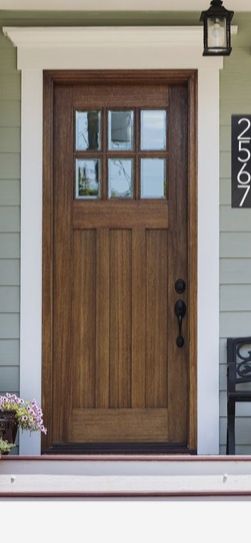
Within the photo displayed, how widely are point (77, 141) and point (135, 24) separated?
26.1 inches

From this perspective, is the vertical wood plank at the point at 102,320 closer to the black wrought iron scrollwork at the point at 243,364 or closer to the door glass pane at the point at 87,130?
the door glass pane at the point at 87,130

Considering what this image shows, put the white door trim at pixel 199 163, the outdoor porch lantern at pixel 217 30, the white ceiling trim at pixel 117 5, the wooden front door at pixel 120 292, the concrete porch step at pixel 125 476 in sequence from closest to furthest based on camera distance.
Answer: the concrete porch step at pixel 125 476 < the outdoor porch lantern at pixel 217 30 < the white ceiling trim at pixel 117 5 < the white door trim at pixel 199 163 < the wooden front door at pixel 120 292

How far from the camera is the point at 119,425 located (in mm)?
4789

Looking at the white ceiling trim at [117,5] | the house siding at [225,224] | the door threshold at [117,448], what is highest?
the white ceiling trim at [117,5]

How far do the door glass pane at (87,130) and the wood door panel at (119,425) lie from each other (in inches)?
54.1

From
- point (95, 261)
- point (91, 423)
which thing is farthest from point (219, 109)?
point (91, 423)

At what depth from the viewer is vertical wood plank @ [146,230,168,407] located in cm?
480

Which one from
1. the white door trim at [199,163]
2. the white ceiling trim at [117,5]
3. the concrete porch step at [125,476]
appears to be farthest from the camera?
the white door trim at [199,163]

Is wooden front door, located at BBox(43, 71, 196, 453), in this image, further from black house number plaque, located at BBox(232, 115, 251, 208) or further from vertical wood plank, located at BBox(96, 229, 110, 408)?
black house number plaque, located at BBox(232, 115, 251, 208)

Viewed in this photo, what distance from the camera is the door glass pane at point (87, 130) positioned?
484 cm

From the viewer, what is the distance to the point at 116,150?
15.8 feet

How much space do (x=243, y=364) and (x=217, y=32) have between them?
64.3 inches

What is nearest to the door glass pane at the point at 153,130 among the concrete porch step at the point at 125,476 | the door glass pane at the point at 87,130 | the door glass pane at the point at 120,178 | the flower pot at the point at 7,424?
the door glass pane at the point at 120,178
